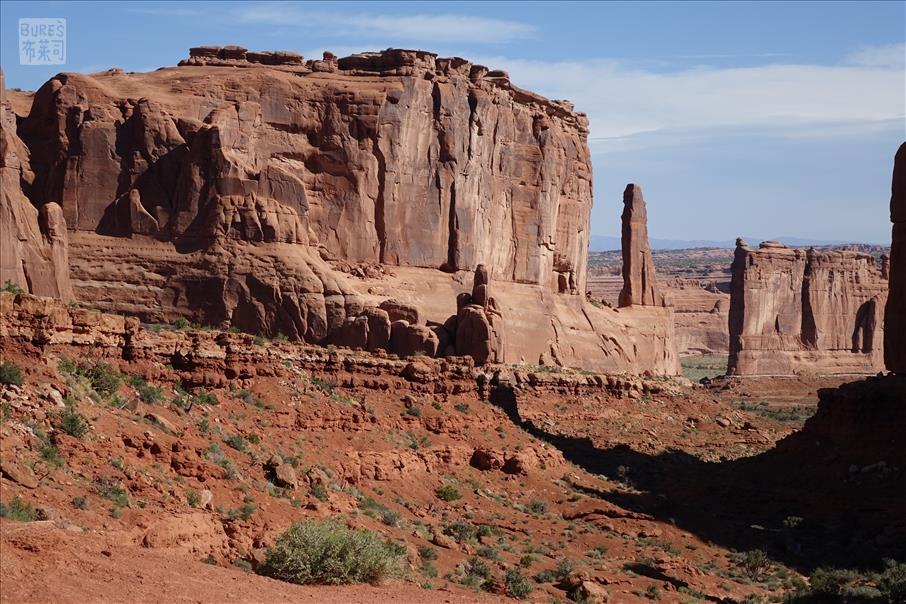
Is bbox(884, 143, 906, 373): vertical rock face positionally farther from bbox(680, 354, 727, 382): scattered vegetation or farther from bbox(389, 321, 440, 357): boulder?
bbox(680, 354, 727, 382): scattered vegetation

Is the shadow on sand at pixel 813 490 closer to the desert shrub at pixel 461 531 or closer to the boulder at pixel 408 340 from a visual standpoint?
the boulder at pixel 408 340

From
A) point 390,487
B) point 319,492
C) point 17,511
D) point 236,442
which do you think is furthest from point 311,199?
point 17,511

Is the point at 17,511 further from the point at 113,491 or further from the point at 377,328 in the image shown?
the point at 377,328

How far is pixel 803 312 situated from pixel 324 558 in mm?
92466

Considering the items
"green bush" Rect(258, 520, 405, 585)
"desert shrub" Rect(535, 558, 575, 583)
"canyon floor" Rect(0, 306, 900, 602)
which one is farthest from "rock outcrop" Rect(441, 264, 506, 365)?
A: "green bush" Rect(258, 520, 405, 585)

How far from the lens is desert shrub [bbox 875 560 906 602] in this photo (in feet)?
107

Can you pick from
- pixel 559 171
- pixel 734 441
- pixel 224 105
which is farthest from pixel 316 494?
pixel 559 171

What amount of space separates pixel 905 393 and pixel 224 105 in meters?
24.6

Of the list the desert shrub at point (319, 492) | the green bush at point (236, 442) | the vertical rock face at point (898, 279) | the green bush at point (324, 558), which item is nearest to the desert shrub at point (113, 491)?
the green bush at point (324, 558)

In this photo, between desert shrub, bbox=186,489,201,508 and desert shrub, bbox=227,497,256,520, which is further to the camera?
desert shrub, bbox=227,497,256,520

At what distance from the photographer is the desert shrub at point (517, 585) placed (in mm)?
30078

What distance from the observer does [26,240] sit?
124ft

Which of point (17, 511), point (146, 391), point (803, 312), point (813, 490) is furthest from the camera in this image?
point (803, 312)

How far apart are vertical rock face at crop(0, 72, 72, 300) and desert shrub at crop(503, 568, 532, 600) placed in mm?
13251
